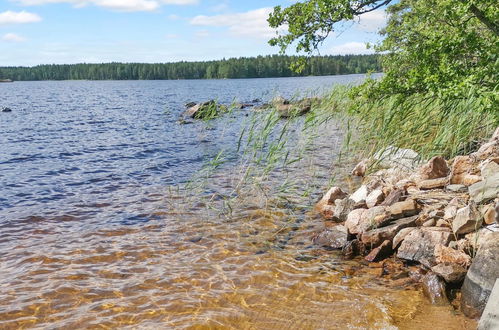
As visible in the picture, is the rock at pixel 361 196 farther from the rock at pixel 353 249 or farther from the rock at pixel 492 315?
the rock at pixel 492 315

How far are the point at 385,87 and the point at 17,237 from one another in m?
8.46

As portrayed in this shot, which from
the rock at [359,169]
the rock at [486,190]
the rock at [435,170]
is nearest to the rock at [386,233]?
the rock at [486,190]

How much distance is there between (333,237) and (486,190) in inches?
107

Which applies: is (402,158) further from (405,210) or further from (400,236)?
(400,236)

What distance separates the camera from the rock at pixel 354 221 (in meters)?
8.22

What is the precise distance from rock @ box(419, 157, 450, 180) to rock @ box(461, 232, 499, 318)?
3320 mm

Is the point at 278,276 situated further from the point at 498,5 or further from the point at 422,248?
the point at 498,5

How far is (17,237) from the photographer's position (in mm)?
8945

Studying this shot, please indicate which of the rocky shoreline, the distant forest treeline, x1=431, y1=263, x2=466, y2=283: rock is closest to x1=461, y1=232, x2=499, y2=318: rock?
the rocky shoreline

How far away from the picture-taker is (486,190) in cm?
690

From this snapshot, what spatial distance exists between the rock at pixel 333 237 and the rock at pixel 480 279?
2.54 metres

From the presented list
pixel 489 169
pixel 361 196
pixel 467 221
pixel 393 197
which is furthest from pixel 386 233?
pixel 489 169

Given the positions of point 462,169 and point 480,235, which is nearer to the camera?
point 480,235

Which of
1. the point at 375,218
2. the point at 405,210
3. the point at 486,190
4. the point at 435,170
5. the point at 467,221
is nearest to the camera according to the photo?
the point at 467,221
